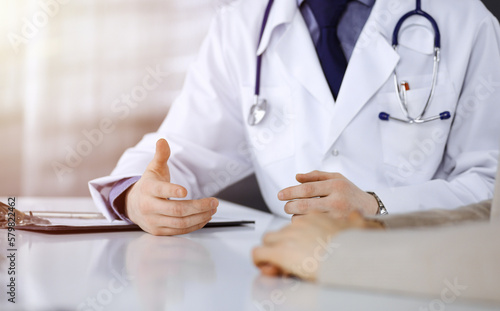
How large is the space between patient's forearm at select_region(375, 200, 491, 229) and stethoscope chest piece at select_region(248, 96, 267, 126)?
697 millimetres

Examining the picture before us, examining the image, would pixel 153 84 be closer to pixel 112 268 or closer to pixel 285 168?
pixel 285 168

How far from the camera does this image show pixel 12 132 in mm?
2689

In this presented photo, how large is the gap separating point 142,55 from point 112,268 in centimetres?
215

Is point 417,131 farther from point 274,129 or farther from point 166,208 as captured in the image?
point 166,208

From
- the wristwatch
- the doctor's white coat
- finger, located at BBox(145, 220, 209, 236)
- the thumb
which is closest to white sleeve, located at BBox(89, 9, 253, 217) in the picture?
the doctor's white coat

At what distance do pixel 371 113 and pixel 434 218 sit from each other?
0.68 m

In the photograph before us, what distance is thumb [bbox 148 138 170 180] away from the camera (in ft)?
2.94

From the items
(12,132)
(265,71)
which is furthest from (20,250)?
(12,132)

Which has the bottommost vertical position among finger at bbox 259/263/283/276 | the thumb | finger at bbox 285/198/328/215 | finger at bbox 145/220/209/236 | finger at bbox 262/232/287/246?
finger at bbox 145/220/209/236

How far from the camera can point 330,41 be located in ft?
4.31

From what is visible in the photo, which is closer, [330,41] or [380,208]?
[380,208]

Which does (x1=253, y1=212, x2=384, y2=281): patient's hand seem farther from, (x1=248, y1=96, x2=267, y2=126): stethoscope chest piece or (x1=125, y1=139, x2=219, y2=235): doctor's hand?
(x1=248, y1=96, x2=267, y2=126): stethoscope chest piece

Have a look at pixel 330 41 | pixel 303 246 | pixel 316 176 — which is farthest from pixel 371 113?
pixel 303 246

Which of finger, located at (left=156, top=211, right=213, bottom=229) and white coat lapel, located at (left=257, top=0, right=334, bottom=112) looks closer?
finger, located at (left=156, top=211, right=213, bottom=229)
